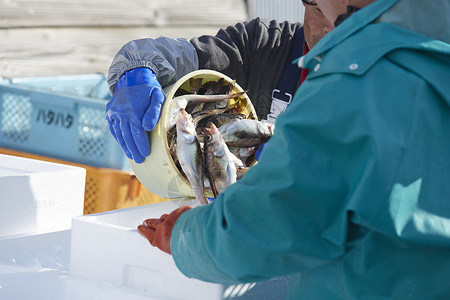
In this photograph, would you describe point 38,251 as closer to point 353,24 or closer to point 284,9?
point 353,24

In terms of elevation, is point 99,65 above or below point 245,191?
below

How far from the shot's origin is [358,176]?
3.29ft

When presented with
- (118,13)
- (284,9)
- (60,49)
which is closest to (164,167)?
(60,49)

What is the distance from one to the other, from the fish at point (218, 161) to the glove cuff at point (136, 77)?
0.30 m

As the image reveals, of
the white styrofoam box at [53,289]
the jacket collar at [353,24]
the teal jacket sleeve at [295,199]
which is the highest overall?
the jacket collar at [353,24]

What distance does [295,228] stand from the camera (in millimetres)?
1033

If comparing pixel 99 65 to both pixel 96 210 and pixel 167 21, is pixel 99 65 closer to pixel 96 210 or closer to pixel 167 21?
pixel 167 21

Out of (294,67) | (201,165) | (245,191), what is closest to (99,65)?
(294,67)

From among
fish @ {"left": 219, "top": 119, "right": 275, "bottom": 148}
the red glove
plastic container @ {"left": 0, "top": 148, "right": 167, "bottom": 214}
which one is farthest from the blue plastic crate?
the red glove

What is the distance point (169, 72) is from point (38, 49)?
211 cm

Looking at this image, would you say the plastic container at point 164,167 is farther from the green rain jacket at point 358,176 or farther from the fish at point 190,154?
the green rain jacket at point 358,176

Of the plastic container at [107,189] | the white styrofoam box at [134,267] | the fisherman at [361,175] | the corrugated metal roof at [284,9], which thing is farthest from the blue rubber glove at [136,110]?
the corrugated metal roof at [284,9]

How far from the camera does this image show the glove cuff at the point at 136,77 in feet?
6.46

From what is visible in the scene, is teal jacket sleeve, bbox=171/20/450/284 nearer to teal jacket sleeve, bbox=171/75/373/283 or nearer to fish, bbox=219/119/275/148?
teal jacket sleeve, bbox=171/75/373/283
